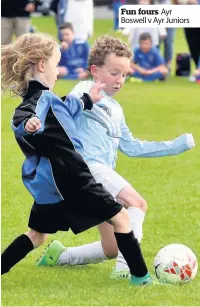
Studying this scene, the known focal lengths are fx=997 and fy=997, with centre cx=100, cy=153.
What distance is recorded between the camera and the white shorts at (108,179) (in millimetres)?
6848

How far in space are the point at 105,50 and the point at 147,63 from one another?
12.5 meters

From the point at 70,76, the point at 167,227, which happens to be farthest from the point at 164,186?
the point at 70,76

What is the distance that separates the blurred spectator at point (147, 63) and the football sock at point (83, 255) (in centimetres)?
1202

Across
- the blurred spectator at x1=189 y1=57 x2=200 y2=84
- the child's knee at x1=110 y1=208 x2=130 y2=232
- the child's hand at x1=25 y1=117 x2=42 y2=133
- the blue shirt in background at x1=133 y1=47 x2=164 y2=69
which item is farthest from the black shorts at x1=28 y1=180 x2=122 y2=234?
the blue shirt in background at x1=133 y1=47 x2=164 y2=69

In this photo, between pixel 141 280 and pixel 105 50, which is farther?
pixel 105 50

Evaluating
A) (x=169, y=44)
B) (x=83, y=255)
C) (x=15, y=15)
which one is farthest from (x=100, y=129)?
(x=169, y=44)

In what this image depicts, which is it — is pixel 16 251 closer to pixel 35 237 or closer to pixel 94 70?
pixel 35 237

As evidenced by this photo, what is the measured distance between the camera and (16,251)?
22.3ft

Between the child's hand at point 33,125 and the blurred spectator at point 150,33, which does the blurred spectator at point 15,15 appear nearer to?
the blurred spectator at point 150,33

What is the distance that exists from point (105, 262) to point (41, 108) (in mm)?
1674

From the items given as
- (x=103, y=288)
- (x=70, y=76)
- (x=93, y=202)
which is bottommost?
(x=70, y=76)

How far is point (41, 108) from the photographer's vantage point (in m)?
6.37

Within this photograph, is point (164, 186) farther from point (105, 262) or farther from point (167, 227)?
point (105, 262)

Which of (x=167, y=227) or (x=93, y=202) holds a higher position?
(x=93, y=202)
